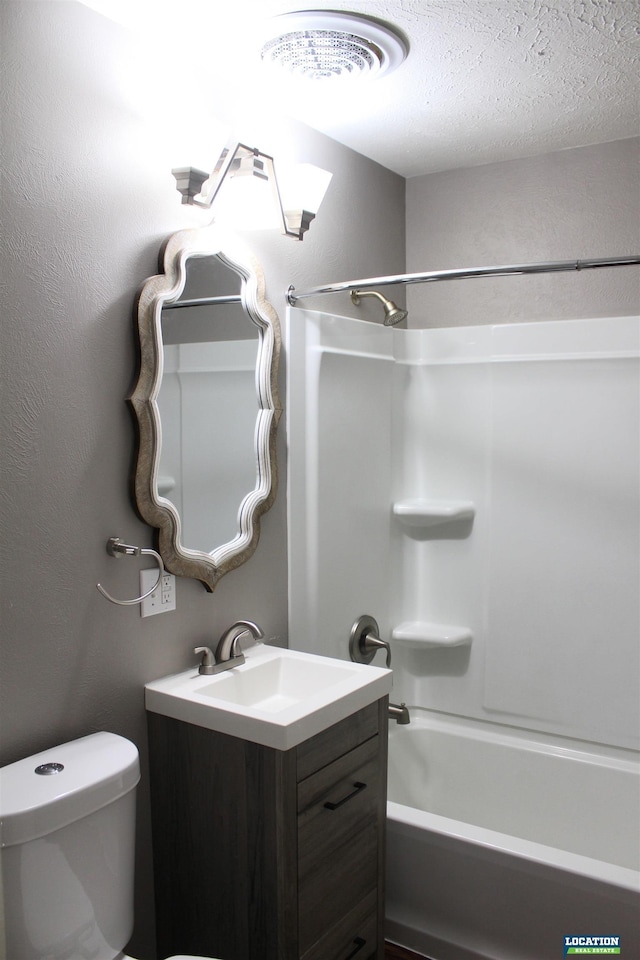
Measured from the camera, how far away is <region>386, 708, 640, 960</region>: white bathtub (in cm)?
206

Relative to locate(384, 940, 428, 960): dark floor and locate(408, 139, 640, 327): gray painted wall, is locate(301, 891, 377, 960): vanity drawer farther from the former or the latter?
locate(408, 139, 640, 327): gray painted wall

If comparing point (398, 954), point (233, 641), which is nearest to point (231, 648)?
point (233, 641)

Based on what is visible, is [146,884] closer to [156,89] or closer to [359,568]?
[359,568]

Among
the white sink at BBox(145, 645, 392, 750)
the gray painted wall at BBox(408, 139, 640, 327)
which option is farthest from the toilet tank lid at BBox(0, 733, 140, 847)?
the gray painted wall at BBox(408, 139, 640, 327)

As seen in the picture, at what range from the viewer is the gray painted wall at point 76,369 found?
1.63 metres

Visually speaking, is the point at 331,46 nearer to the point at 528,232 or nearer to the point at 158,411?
the point at 158,411

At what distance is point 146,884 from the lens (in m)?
1.99

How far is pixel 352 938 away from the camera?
2.01 metres

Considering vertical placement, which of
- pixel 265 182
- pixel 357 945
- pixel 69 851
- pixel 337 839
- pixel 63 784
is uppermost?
pixel 265 182

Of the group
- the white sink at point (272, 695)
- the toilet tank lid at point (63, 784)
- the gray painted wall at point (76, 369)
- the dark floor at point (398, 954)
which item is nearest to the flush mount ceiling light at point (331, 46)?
the gray painted wall at point (76, 369)

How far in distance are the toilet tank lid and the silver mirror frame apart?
Result: 483 millimetres

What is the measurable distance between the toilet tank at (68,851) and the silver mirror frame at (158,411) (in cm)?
53

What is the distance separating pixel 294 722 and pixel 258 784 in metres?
0.17

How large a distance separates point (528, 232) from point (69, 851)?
2.47 m
